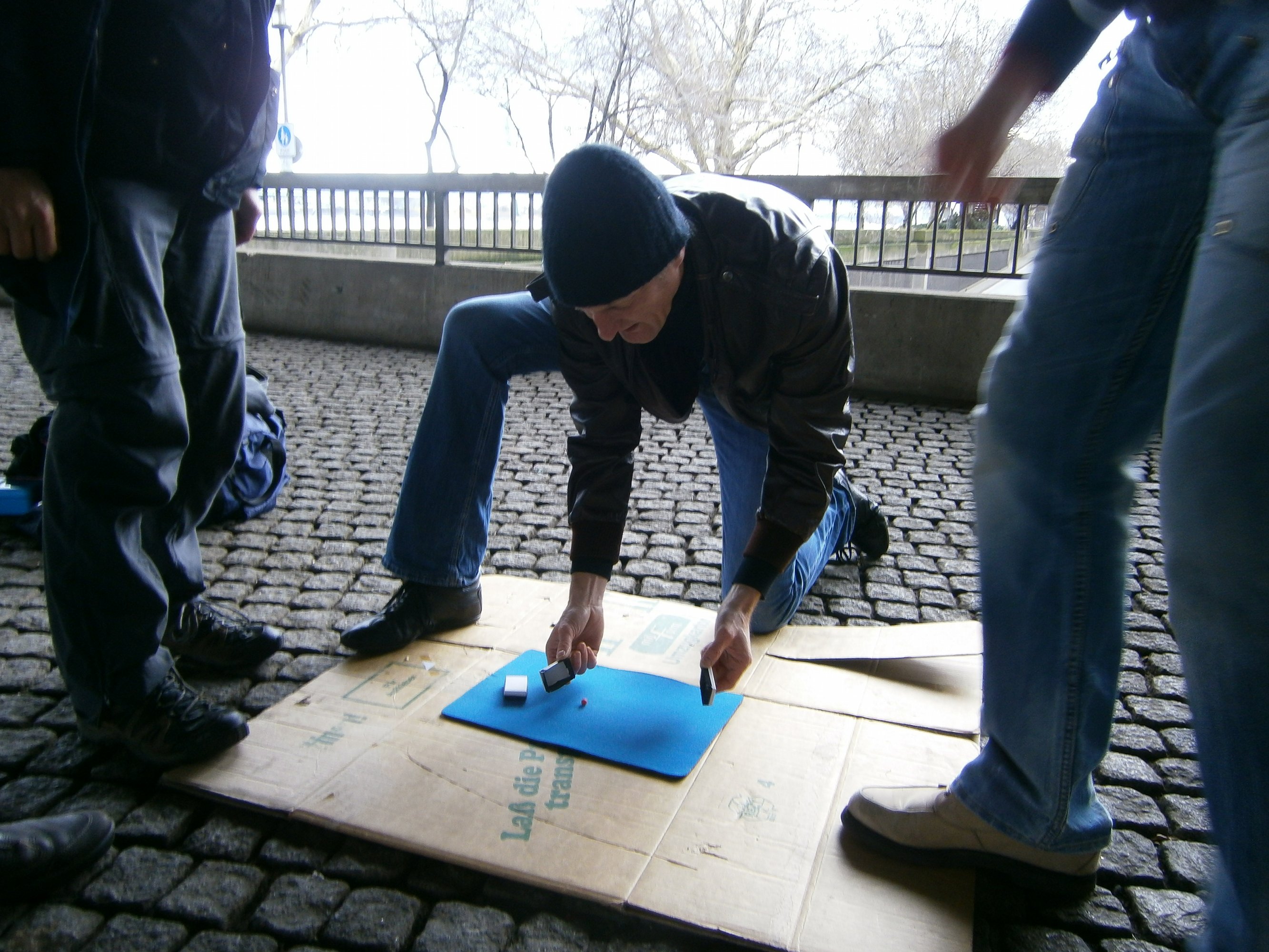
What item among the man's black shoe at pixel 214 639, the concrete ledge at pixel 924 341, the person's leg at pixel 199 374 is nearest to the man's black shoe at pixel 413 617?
the man's black shoe at pixel 214 639

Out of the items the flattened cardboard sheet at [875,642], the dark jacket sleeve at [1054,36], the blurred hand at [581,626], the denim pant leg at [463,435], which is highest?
the dark jacket sleeve at [1054,36]

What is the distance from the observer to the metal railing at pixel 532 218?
20.3 feet

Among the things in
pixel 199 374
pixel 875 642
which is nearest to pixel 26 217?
pixel 199 374

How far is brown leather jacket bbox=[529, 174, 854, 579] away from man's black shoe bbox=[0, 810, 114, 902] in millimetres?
1119

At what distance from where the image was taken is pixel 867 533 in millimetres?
3354

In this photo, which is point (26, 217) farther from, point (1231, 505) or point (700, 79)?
point (700, 79)

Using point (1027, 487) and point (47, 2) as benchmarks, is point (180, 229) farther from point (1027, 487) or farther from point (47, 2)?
point (1027, 487)

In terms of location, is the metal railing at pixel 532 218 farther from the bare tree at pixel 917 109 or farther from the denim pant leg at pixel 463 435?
the bare tree at pixel 917 109

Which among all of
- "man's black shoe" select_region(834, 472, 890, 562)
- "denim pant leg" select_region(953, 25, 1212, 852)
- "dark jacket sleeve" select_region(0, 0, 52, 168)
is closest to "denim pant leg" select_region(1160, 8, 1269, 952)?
"denim pant leg" select_region(953, 25, 1212, 852)

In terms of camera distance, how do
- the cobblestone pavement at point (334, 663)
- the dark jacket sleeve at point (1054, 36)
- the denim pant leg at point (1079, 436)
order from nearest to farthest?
the denim pant leg at point (1079, 436) < the dark jacket sleeve at point (1054, 36) < the cobblestone pavement at point (334, 663)

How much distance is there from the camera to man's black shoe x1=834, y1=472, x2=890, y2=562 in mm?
3336

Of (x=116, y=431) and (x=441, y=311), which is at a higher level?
(x=441, y=311)

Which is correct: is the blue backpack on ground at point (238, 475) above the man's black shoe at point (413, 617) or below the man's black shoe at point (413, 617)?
above

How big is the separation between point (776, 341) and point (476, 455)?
94cm
